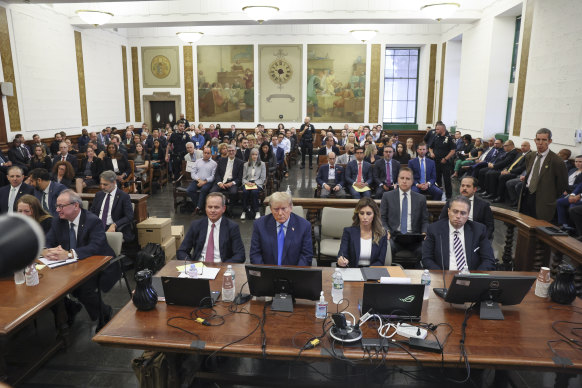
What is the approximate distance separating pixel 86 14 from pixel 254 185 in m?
7.47

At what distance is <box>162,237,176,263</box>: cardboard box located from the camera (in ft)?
18.5

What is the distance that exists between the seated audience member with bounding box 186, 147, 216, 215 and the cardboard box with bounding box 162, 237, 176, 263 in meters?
2.61

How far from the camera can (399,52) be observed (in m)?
18.2

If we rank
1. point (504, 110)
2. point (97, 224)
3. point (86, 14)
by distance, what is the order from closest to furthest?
point (97, 224)
point (86, 14)
point (504, 110)

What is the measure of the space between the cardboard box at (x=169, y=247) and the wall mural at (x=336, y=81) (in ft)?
43.8

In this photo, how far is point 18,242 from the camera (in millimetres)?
724

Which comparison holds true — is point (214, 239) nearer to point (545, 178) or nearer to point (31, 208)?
point (31, 208)

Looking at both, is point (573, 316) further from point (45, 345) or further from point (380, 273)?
point (45, 345)

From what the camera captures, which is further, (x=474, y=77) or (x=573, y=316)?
(x=474, y=77)

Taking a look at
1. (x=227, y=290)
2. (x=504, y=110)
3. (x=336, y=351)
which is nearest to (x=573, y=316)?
(x=336, y=351)

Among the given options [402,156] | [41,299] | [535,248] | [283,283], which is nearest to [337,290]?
[283,283]

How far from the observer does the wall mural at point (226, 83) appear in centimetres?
1795

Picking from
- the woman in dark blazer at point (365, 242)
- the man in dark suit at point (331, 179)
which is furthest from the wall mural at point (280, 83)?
the woman in dark blazer at point (365, 242)

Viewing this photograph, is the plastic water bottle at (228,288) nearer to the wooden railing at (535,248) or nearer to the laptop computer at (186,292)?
the laptop computer at (186,292)
